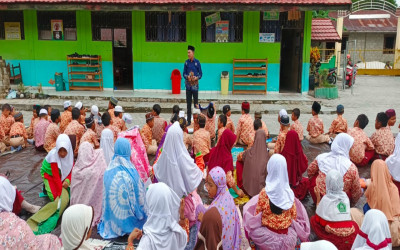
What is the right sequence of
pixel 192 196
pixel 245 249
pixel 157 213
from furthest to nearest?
1. pixel 192 196
2. pixel 245 249
3. pixel 157 213

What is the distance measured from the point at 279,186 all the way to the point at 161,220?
1.21 meters

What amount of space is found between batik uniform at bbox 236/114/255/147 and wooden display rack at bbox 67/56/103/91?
710cm

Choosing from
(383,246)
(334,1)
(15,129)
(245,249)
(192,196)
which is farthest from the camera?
(334,1)

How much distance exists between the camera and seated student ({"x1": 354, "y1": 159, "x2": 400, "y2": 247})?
442 cm

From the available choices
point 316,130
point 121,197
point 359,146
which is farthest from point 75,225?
point 316,130

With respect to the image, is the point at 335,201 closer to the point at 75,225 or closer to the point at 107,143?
the point at 75,225

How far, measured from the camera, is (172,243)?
368 centimetres

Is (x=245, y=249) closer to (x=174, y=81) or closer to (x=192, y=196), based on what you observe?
(x=192, y=196)

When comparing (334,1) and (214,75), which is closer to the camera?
(334,1)

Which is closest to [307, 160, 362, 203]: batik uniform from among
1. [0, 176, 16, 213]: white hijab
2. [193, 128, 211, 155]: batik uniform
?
[193, 128, 211, 155]: batik uniform

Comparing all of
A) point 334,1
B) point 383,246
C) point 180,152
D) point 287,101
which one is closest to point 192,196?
point 180,152

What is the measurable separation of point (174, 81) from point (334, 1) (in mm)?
5647

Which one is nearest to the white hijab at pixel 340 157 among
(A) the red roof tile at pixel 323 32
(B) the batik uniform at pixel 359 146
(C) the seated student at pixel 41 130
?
(B) the batik uniform at pixel 359 146

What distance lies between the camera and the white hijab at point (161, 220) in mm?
3516
